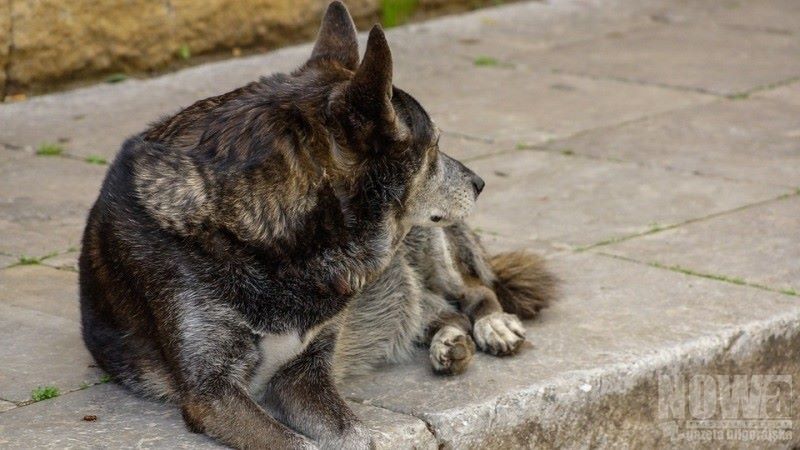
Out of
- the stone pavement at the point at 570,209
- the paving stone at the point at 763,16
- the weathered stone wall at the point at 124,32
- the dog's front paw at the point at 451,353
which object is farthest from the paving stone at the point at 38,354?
the paving stone at the point at 763,16

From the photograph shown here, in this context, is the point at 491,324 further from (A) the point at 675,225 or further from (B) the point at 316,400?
(A) the point at 675,225

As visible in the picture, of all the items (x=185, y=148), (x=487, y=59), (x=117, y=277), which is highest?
(x=185, y=148)

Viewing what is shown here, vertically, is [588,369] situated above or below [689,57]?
→ above

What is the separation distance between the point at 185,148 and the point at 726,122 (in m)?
4.75

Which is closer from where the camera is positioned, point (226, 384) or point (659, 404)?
point (226, 384)

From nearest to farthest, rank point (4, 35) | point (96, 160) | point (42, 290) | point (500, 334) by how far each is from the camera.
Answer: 1. point (500, 334)
2. point (42, 290)
3. point (96, 160)
4. point (4, 35)

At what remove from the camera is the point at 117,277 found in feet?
13.9

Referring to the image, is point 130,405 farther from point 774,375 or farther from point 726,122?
point 726,122

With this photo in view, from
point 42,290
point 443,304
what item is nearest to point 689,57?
Result: point 443,304

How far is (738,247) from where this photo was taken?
5941 millimetres

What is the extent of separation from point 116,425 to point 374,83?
4.36 feet

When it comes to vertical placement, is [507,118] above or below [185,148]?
below

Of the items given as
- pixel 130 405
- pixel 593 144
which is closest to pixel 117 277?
pixel 130 405

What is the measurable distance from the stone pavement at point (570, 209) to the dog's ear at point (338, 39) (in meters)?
1.12
